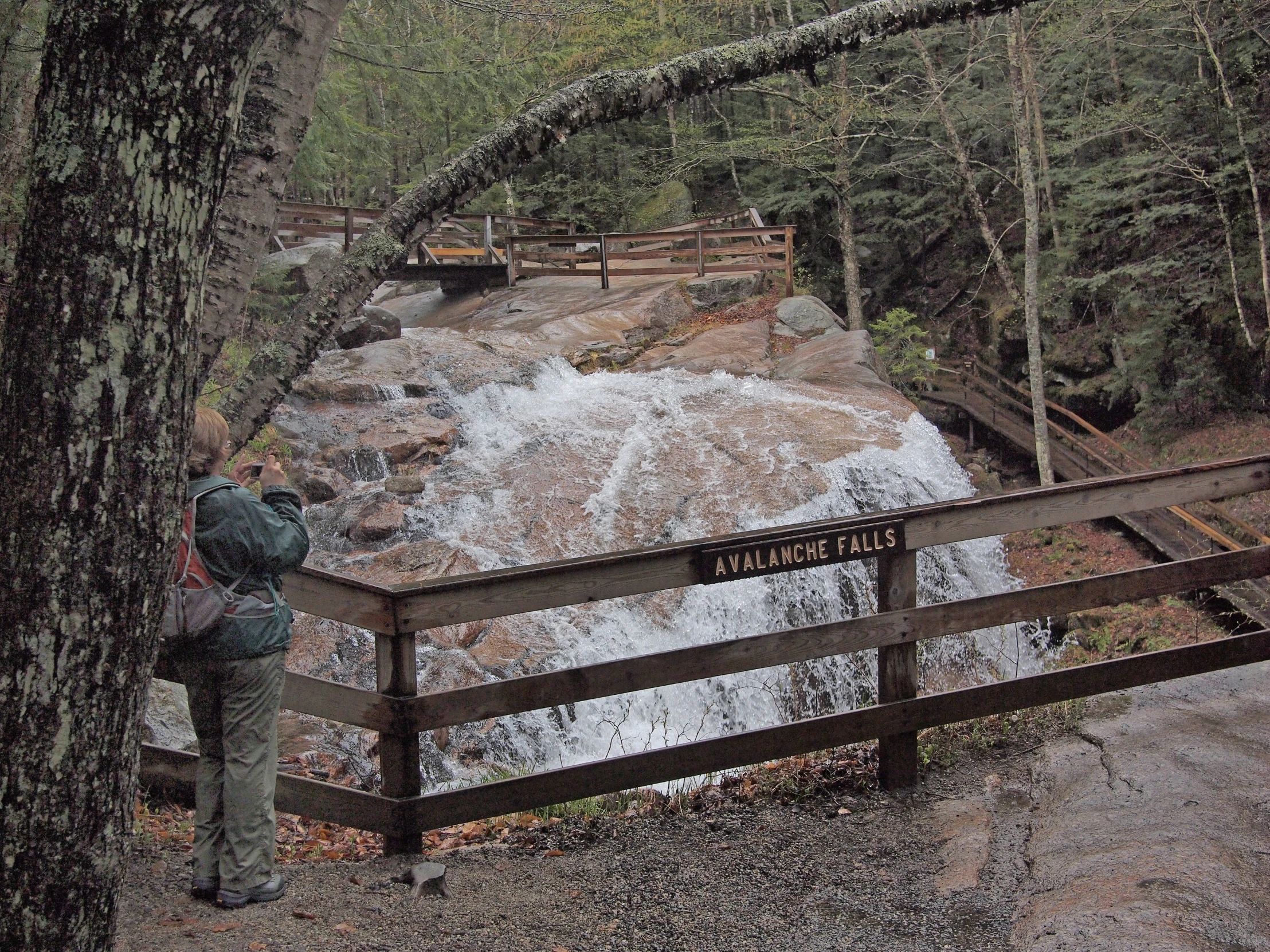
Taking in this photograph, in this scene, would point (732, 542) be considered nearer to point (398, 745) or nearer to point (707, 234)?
point (398, 745)

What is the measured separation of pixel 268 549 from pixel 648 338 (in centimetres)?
1570

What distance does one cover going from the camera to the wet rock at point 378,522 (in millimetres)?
10633

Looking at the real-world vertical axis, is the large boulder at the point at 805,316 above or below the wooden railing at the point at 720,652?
above

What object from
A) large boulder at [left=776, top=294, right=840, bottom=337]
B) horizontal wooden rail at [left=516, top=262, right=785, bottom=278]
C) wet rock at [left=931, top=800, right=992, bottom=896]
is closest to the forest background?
horizontal wooden rail at [left=516, top=262, right=785, bottom=278]

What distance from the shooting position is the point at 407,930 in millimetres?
3184

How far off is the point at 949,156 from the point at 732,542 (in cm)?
2325

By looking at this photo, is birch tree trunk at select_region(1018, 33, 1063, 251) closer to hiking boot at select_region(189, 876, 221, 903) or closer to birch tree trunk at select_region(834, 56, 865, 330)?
birch tree trunk at select_region(834, 56, 865, 330)

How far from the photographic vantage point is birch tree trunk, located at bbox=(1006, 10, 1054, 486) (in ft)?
53.8

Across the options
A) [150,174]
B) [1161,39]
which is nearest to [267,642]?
[150,174]

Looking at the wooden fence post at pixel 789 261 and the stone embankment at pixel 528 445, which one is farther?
the wooden fence post at pixel 789 261

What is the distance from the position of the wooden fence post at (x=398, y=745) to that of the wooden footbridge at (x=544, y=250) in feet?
56.1

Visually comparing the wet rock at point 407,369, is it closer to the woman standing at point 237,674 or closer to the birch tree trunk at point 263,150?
the birch tree trunk at point 263,150

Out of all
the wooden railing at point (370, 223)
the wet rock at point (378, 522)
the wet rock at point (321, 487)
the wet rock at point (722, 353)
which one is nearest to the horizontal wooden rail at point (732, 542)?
the wet rock at point (378, 522)

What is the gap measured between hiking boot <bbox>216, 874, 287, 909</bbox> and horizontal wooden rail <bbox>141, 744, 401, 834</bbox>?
10.9 inches
